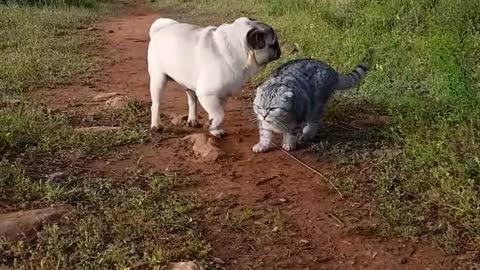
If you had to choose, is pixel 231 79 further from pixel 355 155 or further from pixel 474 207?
pixel 474 207

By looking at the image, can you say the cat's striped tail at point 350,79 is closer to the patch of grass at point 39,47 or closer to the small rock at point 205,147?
the small rock at point 205,147

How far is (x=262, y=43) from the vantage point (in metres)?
4.95

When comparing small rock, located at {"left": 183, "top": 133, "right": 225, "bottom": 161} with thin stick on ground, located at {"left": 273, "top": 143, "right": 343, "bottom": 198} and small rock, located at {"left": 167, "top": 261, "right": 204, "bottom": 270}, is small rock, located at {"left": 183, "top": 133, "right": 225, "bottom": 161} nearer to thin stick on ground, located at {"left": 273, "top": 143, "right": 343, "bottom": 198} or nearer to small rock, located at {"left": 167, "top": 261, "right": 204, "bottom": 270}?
thin stick on ground, located at {"left": 273, "top": 143, "right": 343, "bottom": 198}

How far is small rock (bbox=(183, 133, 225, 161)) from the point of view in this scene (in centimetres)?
476

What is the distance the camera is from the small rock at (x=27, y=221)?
3426 mm

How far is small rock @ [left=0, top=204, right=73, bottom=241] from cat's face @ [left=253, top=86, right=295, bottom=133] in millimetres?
1582

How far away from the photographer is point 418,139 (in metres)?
4.57

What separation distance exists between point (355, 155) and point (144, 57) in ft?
15.9

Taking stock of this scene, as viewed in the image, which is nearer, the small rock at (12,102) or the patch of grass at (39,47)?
the small rock at (12,102)

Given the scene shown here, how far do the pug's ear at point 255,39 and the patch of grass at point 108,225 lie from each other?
1240mm

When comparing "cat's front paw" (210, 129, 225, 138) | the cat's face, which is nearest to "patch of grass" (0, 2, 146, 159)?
"cat's front paw" (210, 129, 225, 138)

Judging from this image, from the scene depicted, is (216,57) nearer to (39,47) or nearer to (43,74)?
(43,74)

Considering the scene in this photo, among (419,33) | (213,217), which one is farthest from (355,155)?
(419,33)

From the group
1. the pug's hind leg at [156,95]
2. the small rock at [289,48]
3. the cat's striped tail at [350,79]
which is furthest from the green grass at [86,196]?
the small rock at [289,48]
